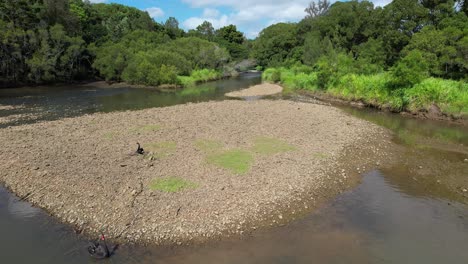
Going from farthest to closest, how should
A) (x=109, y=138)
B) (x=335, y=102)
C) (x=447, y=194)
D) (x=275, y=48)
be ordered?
(x=275, y=48) → (x=335, y=102) → (x=109, y=138) → (x=447, y=194)

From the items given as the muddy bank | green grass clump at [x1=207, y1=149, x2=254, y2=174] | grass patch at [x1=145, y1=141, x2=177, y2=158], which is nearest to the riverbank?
the muddy bank

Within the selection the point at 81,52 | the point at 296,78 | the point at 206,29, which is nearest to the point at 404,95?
the point at 296,78

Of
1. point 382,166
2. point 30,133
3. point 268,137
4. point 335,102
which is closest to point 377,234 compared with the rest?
point 382,166

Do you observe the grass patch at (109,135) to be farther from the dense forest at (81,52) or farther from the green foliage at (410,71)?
the dense forest at (81,52)

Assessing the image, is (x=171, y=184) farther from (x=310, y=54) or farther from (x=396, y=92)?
(x=310, y=54)

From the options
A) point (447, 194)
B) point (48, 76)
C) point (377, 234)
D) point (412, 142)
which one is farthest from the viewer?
point (48, 76)

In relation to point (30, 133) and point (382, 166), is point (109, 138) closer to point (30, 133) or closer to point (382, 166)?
point (30, 133)

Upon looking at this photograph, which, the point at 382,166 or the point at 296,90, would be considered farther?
the point at 296,90
